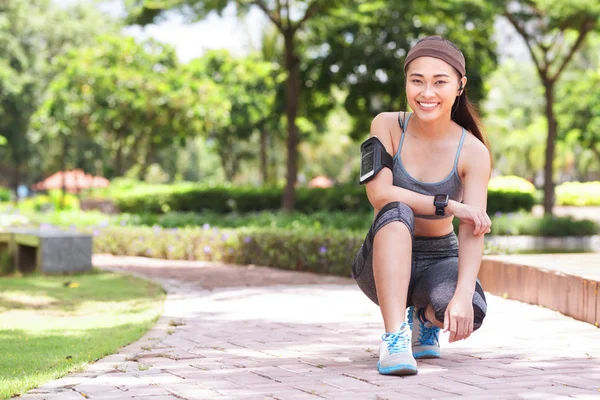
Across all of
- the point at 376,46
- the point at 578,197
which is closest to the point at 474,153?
the point at 376,46

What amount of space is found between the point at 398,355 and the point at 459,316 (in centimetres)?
32

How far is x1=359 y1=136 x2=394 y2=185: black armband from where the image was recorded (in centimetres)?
384

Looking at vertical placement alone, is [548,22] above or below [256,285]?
above

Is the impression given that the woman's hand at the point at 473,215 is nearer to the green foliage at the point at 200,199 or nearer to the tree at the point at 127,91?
the green foliage at the point at 200,199

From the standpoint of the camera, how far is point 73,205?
22.2m

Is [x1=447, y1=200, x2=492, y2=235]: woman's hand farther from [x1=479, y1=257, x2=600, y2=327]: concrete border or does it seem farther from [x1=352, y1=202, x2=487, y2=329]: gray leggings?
[x1=479, y1=257, x2=600, y2=327]: concrete border

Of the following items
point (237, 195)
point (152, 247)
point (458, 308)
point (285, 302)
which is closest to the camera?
point (458, 308)

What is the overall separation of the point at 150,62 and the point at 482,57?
10.1 metres

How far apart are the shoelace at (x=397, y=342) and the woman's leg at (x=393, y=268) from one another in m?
0.03

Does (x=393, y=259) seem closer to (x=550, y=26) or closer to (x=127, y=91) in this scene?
(x=550, y=26)

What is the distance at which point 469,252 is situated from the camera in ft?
12.2

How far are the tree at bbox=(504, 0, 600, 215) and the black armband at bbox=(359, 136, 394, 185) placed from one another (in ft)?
45.0

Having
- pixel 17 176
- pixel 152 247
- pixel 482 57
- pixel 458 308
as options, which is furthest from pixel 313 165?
pixel 458 308

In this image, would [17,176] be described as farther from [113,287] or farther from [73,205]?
[113,287]
